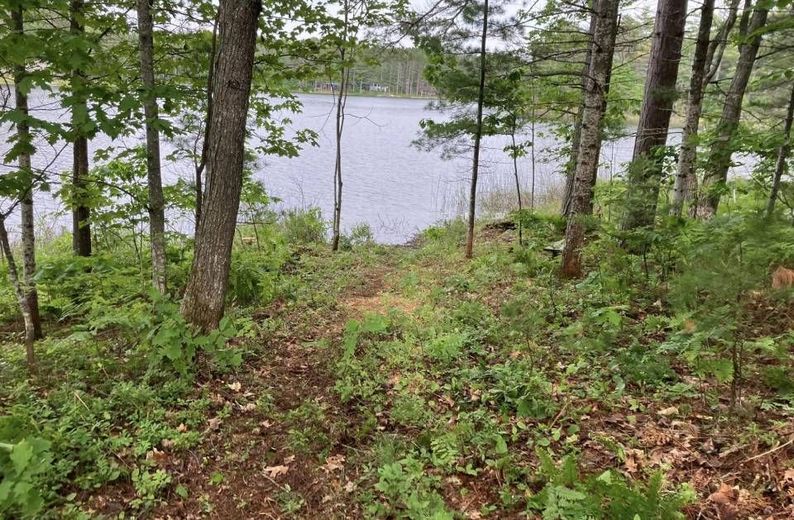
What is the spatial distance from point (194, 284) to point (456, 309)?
9.30 feet

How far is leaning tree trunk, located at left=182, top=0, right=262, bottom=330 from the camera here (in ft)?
12.8

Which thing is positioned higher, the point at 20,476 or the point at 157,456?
the point at 20,476

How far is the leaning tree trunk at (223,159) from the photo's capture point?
3.90 metres

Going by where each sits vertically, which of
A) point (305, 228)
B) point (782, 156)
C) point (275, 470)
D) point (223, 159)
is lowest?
point (275, 470)

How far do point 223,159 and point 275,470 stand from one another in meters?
2.62

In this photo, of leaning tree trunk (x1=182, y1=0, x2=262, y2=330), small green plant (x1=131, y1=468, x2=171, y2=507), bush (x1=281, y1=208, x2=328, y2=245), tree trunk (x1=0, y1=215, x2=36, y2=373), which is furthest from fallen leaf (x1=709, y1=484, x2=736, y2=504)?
bush (x1=281, y1=208, x2=328, y2=245)

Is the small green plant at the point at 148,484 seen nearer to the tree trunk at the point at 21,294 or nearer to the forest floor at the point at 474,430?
the forest floor at the point at 474,430

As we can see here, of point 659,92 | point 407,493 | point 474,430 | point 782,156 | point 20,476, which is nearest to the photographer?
point 20,476

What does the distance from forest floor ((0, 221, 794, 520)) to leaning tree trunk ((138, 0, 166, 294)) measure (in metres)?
1.38

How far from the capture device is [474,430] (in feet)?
10.5

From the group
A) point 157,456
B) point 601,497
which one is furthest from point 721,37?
point 157,456

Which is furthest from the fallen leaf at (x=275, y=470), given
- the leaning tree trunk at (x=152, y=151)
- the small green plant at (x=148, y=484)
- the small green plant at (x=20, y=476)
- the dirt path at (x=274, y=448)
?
the leaning tree trunk at (x=152, y=151)

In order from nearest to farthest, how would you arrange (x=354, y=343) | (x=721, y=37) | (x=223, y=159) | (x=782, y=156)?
(x=223, y=159) → (x=354, y=343) → (x=782, y=156) → (x=721, y=37)

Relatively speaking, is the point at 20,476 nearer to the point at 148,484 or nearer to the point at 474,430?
the point at 148,484
